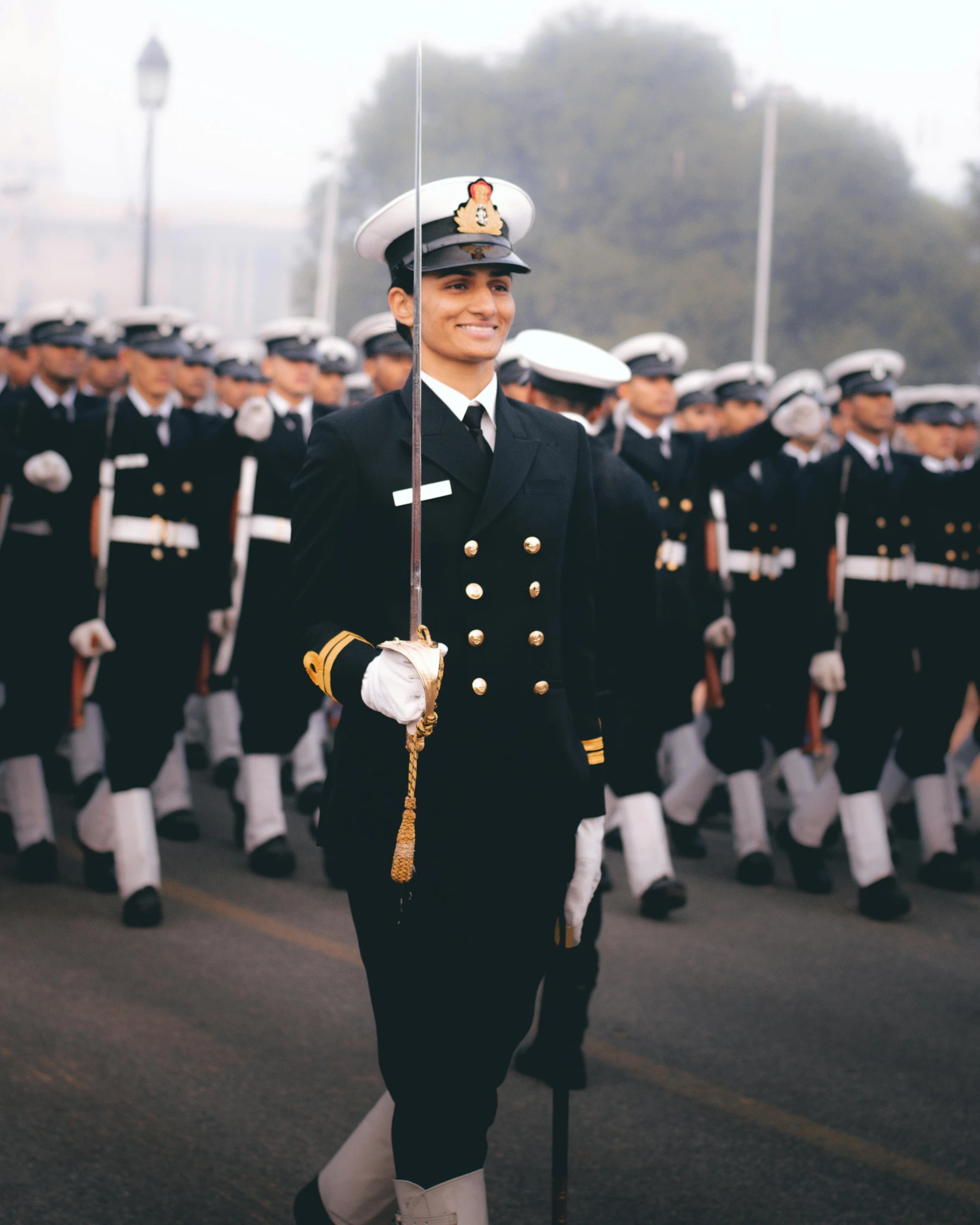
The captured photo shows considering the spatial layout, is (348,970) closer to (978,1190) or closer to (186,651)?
(186,651)

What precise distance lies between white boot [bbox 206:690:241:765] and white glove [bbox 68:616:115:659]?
285cm

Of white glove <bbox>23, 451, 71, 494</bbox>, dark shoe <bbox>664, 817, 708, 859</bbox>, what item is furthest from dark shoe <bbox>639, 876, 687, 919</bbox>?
white glove <bbox>23, 451, 71, 494</bbox>

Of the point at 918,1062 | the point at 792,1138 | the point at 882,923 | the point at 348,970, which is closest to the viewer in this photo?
the point at 792,1138

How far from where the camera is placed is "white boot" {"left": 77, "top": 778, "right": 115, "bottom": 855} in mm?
6316

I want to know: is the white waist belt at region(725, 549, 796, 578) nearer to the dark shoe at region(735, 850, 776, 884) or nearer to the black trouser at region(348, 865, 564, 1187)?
the dark shoe at region(735, 850, 776, 884)

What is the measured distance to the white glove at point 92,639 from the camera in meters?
6.04

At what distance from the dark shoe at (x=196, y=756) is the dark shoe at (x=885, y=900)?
Answer: 4467 mm

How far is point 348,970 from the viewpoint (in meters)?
5.43

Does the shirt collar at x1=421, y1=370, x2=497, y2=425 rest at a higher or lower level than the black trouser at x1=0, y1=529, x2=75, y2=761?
higher

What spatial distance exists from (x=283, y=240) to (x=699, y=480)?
10535 cm

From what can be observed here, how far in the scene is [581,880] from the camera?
3.08 meters

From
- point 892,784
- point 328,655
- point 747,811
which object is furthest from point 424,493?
point 892,784

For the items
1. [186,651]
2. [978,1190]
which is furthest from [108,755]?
[978,1190]

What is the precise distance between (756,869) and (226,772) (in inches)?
124
